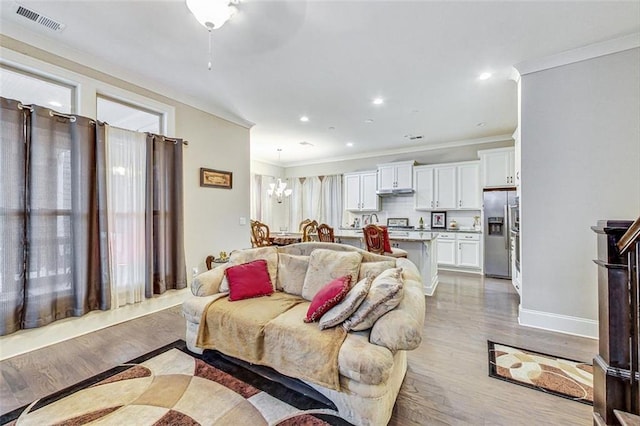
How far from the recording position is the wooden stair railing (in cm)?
123

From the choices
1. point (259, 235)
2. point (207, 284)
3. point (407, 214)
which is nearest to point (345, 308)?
point (207, 284)

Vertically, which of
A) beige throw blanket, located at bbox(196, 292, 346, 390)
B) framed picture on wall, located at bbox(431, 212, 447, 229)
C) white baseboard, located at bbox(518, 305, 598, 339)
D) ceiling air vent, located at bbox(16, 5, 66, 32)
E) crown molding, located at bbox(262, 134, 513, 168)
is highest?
ceiling air vent, located at bbox(16, 5, 66, 32)

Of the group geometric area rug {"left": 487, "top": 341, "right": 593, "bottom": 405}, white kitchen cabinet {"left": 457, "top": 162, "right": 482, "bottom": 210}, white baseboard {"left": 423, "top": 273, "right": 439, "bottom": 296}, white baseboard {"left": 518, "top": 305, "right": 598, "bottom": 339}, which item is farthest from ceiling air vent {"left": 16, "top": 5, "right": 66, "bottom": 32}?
white kitchen cabinet {"left": 457, "top": 162, "right": 482, "bottom": 210}

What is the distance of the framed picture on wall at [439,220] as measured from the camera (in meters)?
6.40

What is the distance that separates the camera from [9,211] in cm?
235

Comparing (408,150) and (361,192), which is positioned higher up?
(408,150)

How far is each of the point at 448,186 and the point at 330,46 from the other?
4.58 m

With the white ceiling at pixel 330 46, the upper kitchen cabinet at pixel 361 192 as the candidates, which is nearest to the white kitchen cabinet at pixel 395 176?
the upper kitchen cabinet at pixel 361 192

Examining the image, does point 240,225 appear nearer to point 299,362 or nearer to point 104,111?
point 104,111

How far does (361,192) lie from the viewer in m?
7.32

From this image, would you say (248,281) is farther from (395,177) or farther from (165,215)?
(395,177)

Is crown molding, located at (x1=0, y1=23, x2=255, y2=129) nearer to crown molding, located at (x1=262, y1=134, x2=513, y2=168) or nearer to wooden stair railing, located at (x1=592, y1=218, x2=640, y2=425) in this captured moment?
crown molding, located at (x1=262, y1=134, x2=513, y2=168)

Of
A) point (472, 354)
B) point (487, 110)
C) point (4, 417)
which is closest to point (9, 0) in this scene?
point (4, 417)

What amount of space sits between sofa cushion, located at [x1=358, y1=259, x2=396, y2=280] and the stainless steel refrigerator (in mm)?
3958
